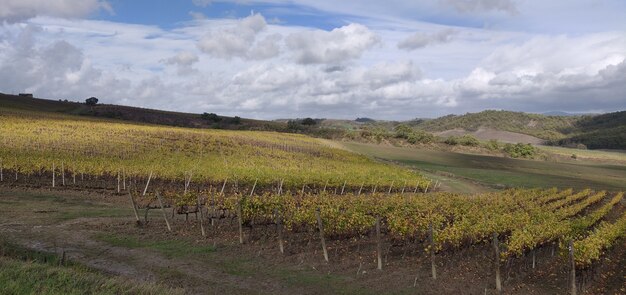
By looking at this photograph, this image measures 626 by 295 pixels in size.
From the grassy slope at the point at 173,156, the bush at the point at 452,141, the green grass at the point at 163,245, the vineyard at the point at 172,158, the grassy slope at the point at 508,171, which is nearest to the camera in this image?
the green grass at the point at 163,245

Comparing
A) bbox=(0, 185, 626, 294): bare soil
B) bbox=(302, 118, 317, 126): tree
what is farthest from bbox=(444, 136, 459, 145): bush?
bbox=(0, 185, 626, 294): bare soil

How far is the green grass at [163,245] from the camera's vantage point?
60.5 ft

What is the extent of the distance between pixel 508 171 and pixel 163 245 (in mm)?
67168

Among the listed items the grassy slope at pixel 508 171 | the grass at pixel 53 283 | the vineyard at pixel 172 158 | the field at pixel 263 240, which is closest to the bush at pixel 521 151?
the grassy slope at pixel 508 171

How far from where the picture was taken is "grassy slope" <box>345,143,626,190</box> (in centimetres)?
6260

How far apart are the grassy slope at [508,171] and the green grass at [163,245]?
45.8m

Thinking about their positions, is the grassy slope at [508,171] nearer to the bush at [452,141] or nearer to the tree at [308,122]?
the bush at [452,141]

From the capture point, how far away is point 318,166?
54281 millimetres

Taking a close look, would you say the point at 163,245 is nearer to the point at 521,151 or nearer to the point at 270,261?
the point at 270,261

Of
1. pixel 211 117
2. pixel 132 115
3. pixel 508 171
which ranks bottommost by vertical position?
pixel 508 171

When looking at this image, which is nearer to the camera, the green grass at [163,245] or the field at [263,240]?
the field at [263,240]

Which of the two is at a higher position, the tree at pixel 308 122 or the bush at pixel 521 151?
the tree at pixel 308 122

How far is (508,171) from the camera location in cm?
7488

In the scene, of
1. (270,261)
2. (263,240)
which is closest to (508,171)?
(263,240)
